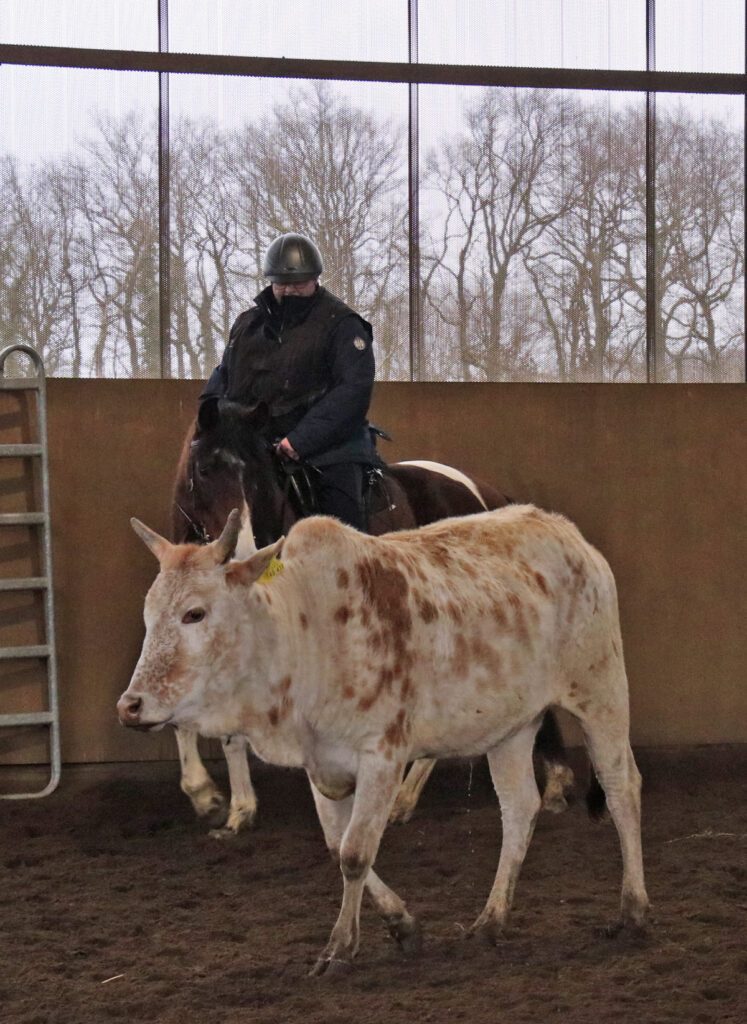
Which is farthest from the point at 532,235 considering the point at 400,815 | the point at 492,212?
the point at 400,815

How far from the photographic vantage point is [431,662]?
3818 mm

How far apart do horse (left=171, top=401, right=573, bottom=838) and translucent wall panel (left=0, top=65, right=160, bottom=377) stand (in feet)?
5.86

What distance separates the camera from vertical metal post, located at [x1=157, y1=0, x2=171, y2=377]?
690cm

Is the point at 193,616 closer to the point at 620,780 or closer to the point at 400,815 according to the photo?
the point at 620,780

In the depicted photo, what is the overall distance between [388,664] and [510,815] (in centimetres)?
74

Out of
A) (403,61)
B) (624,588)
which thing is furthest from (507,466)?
(403,61)

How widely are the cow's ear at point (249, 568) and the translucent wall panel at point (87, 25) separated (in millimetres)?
4384

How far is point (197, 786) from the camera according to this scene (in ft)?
18.2

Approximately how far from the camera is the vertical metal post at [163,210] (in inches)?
272

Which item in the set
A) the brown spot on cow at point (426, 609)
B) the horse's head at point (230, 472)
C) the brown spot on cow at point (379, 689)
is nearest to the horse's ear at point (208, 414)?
the horse's head at point (230, 472)

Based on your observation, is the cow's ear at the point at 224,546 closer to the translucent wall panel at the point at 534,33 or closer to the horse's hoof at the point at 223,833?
the horse's hoof at the point at 223,833

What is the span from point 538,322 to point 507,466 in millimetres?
1031

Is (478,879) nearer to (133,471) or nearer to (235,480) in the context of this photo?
(235,480)

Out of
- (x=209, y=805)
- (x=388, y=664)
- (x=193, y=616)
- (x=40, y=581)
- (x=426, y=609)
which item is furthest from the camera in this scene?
(x=40, y=581)
